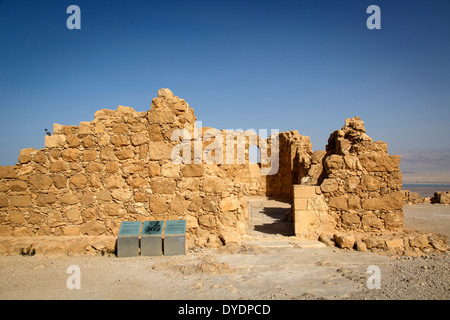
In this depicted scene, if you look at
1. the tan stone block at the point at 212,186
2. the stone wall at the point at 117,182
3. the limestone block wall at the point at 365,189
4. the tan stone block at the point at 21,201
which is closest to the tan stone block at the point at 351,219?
the limestone block wall at the point at 365,189

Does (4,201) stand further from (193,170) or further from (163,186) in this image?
(193,170)

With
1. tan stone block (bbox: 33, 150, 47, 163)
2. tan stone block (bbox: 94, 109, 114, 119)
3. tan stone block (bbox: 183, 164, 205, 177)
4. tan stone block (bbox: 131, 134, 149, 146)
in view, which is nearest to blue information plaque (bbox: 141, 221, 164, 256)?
tan stone block (bbox: 183, 164, 205, 177)

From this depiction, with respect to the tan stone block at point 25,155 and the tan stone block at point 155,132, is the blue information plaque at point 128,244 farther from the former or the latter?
the tan stone block at point 25,155

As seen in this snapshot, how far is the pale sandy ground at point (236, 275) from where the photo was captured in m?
4.15

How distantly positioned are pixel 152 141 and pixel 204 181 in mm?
1539

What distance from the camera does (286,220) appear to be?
10188 millimetres

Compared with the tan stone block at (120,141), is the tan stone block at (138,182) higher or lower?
lower

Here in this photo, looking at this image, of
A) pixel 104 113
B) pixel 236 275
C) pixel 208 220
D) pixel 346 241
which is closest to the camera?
pixel 236 275

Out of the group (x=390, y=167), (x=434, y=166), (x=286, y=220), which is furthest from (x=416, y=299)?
(x=434, y=166)

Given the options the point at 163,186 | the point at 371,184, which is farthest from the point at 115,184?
the point at 371,184

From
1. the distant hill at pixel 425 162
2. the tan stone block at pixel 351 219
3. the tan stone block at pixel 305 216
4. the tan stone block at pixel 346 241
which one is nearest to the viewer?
the tan stone block at pixel 346 241

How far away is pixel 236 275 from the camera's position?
16.0 ft

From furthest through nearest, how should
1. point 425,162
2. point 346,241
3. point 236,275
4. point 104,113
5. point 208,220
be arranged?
point 425,162
point 104,113
point 208,220
point 346,241
point 236,275
